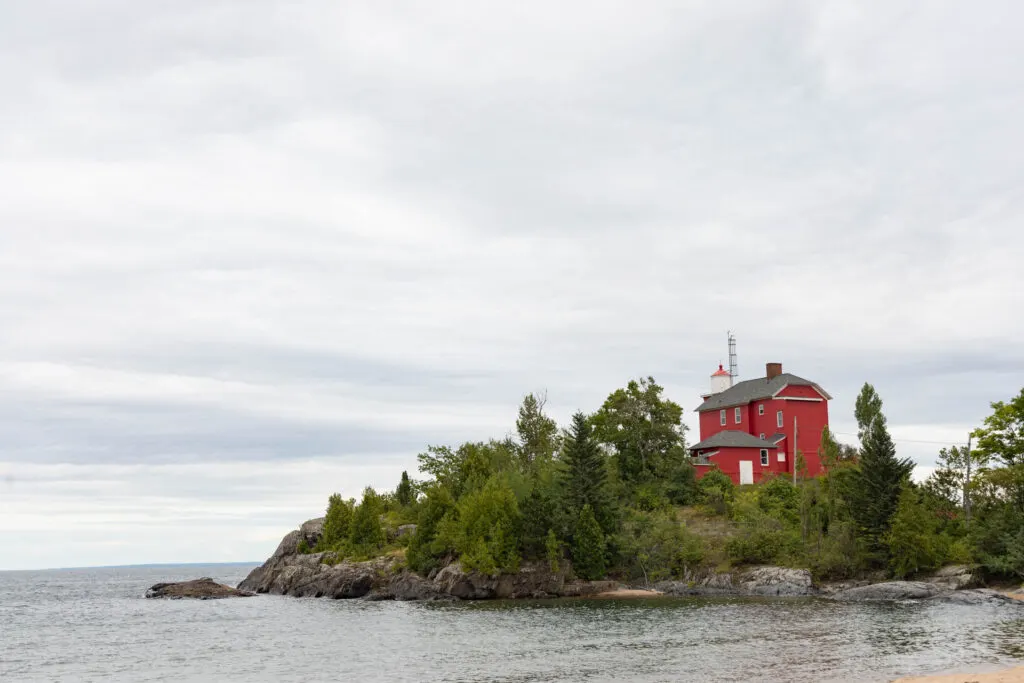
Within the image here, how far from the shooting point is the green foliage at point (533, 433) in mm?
103500

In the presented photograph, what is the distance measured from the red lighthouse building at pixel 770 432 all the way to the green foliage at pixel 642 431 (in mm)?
3594

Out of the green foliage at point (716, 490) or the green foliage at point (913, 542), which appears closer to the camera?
the green foliage at point (913, 542)

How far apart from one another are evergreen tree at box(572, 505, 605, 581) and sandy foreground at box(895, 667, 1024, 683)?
46125 mm

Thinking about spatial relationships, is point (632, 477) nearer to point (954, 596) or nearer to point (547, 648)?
point (954, 596)

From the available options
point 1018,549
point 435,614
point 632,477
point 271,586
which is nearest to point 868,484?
point 1018,549

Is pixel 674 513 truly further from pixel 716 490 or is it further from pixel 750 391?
pixel 750 391

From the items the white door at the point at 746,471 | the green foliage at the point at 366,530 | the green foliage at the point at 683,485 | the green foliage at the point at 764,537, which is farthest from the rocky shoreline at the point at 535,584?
the white door at the point at 746,471

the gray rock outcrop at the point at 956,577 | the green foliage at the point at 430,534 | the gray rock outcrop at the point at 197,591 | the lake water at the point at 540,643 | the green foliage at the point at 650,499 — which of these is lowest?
the gray rock outcrop at the point at 197,591

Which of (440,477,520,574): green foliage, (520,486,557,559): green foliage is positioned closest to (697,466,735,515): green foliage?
(520,486,557,559): green foliage

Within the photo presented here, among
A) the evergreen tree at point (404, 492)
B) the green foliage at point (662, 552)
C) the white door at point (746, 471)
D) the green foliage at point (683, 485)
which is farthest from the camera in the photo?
the evergreen tree at point (404, 492)

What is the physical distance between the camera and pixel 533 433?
345ft

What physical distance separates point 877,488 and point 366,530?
48.5 meters

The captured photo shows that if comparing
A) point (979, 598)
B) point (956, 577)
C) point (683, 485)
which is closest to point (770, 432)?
point (683, 485)

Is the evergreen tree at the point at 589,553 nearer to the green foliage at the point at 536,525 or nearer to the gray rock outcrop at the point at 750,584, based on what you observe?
the green foliage at the point at 536,525
